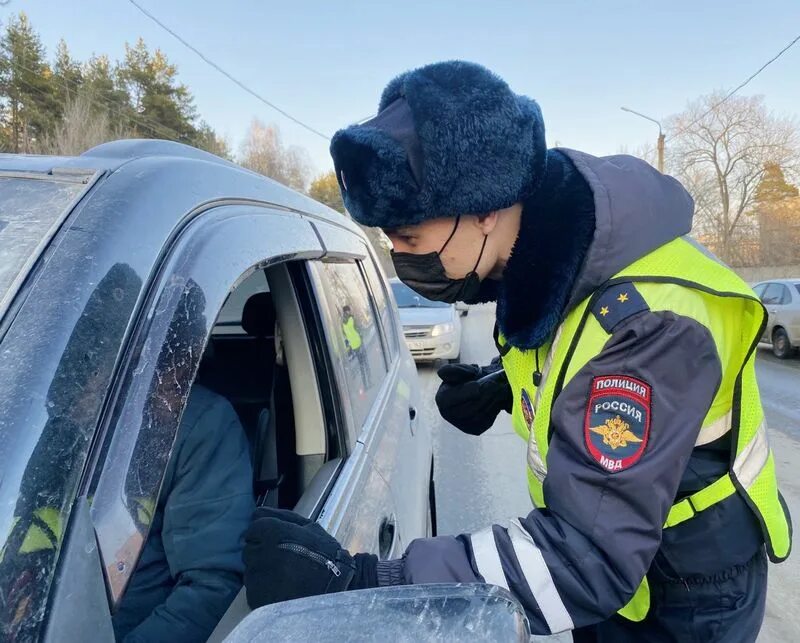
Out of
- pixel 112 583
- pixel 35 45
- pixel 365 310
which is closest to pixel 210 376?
pixel 365 310

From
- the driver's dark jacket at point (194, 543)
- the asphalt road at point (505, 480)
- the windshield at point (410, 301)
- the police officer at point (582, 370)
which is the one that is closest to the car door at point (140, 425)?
the police officer at point (582, 370)

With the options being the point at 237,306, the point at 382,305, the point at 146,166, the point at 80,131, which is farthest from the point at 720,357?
the point at 80,131

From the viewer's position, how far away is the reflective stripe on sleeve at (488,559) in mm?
978

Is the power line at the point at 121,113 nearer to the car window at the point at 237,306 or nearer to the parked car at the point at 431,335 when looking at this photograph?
the parked car at the point at 431,335

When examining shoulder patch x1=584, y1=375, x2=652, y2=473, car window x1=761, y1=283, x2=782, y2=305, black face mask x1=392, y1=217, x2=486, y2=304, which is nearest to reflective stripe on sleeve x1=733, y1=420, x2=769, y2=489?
shoulder patch x1=584, y1=375, x2=652, y2=473

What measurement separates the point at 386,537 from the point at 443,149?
0.97 meters

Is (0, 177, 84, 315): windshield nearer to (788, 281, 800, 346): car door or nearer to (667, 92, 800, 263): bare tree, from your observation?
(788, 281, 800, 346): car door

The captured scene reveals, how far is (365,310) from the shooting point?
88.0 inches

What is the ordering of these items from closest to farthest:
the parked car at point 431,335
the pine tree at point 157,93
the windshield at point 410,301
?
the parked car at point 431,335 → the windshield at point 410,301 → the pine tree at point 157,93

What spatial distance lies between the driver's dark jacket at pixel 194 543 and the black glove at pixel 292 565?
11.0 inches

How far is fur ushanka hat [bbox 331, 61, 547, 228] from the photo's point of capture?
1156 millimetres

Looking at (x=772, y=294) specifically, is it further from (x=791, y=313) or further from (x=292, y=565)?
(x=292, y=565)

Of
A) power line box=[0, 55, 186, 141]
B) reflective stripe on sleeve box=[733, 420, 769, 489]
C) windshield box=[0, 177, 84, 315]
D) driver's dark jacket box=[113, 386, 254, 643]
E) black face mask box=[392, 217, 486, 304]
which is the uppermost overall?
power line box=[0, 55, 186, 141]

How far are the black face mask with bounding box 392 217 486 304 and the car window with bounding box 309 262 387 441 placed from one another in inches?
11.2
